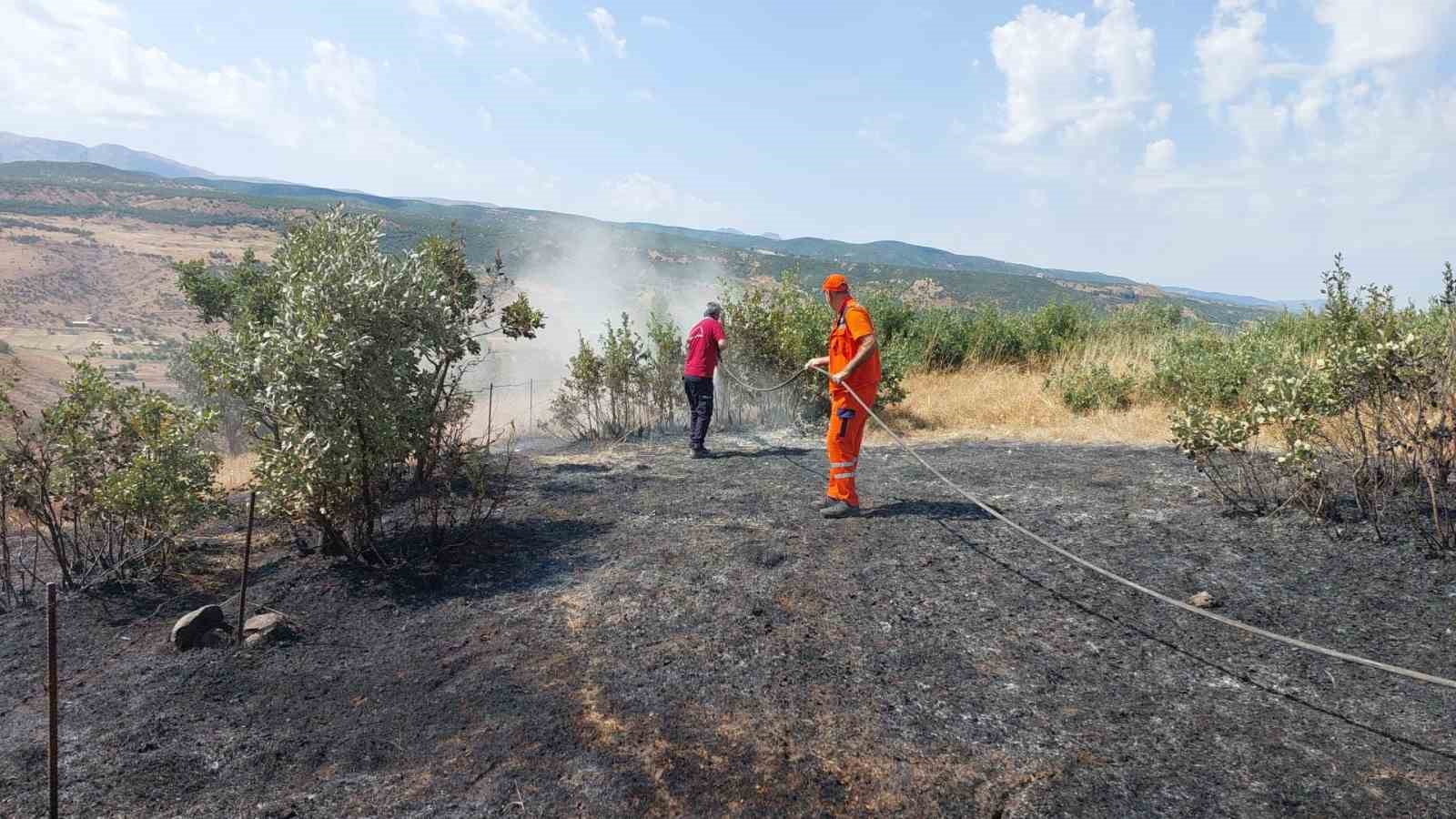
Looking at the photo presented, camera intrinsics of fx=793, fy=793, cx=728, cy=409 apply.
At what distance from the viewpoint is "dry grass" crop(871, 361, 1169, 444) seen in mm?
9164

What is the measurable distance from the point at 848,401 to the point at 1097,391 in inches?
243

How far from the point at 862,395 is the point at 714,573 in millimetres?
1937

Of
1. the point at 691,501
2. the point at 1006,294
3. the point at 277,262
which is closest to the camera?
the point at 277,262

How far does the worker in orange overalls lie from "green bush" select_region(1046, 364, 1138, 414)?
5.65m

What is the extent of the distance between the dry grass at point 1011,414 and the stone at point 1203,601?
4.23 m

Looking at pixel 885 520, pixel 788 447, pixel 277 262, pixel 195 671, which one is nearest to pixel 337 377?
pixel 277 262

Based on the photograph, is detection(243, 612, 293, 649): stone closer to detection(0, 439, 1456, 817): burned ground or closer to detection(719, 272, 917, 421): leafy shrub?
detection(0, 439, 1456, 817): burned ground

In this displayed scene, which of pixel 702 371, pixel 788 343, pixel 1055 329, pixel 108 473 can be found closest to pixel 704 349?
pixel 702 371

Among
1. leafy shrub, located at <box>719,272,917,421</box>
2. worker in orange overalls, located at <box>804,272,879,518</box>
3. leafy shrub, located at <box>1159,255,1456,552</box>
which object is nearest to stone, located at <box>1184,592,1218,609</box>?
leafy shrub, located at <box>1159,255,1456,552</box>

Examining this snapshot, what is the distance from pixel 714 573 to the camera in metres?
4.87

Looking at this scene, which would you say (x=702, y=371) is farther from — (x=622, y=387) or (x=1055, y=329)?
(x=1055, y=329)

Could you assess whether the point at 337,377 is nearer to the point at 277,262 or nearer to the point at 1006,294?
the point at 277,262

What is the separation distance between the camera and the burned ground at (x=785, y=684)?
2.86 m

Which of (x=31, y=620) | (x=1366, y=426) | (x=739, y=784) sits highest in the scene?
(x=1366, y=426)
